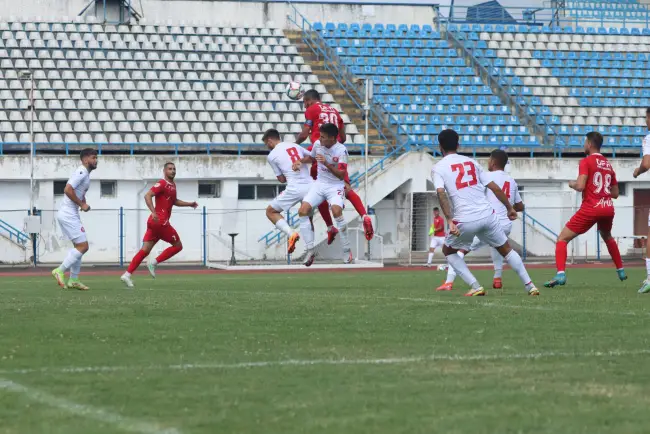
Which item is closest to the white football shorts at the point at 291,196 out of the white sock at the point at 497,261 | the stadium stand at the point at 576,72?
the white sock at the point at 497,261

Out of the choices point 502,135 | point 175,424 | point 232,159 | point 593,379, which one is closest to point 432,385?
point 593,379

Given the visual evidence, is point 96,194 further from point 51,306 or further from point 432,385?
point 432,385

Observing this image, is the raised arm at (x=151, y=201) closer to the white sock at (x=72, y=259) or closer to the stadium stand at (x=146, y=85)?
A: the white sock at (x=72, y=259)

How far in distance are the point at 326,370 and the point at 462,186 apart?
6.55 meters

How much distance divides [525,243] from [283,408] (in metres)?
30.8

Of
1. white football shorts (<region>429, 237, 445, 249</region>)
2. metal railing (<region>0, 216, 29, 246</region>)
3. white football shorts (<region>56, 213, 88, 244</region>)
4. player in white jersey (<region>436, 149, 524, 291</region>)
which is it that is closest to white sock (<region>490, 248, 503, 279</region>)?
player in white jersey (<region>436, 149, 524, 291</region>)

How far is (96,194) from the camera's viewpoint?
34.5 metres

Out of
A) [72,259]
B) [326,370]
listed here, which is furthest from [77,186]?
[326,370]

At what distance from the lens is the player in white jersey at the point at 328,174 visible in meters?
15.6

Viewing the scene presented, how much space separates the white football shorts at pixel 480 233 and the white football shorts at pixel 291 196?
160 inches

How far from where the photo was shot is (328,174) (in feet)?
52.5

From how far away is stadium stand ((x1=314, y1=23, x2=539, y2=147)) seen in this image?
38.1 metres

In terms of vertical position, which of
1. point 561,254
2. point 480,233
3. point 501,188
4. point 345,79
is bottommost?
point 561,254

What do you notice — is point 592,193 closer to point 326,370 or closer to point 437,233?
point 326,370
